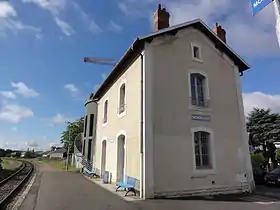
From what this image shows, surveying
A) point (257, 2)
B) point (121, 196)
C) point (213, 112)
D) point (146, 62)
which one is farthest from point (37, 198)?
point (257, 2)

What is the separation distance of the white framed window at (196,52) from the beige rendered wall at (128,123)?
9.80ft

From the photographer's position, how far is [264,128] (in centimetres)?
3025

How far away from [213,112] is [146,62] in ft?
13.3

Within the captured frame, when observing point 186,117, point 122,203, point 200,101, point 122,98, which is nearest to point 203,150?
point 186,117

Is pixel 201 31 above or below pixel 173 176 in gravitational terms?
above

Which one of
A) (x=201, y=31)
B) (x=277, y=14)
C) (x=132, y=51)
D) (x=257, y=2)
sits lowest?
(x=277, y=14)

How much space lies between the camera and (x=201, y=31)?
12.7 m

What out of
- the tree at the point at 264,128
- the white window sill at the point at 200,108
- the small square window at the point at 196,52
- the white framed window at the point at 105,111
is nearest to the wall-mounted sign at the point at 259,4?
the white window sill at the point at 200,108

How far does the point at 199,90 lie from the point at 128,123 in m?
3.87

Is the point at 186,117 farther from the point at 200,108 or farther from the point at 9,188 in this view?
the point at 9,188

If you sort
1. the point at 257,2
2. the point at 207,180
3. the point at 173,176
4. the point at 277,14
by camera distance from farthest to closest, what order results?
1. the point at 207,180
2. the point at 173,176
3. the point at 257,2
4. the point at 277,14

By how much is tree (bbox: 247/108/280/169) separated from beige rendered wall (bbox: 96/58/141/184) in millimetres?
20034

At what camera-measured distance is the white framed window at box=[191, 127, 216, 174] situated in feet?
34.9

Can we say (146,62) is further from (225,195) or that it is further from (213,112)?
(225,195)
